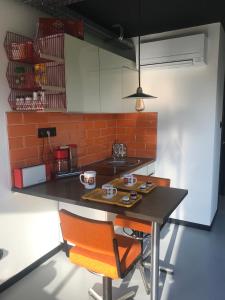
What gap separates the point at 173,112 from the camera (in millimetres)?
3006

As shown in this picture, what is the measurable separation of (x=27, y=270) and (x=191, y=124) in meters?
2.26

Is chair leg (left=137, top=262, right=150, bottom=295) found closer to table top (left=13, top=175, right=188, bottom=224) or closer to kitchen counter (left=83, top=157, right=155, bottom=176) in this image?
table top (left=13, top=175, right=188, bottom=224)

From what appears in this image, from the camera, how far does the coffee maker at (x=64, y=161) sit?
7.38 feet

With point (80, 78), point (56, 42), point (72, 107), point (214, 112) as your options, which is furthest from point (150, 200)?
point (214, 112)

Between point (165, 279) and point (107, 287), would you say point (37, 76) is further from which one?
point (165, 279)

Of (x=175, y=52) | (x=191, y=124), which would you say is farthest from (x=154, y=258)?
(x=175, y=52)

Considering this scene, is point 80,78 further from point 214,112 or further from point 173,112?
point 214,112

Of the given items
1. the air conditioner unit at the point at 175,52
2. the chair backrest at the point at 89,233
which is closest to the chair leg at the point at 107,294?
the chair backrest at the point at 89,233

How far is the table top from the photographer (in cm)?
144

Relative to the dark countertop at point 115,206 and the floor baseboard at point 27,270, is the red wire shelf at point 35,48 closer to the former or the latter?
the dark countertop at point 115,206

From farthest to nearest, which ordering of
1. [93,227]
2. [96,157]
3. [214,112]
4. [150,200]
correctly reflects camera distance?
[96,157], [214,112], [150,200], [93,227]

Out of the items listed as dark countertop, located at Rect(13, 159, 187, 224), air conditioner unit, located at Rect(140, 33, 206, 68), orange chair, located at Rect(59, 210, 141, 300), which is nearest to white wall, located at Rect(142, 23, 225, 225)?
air conditioner unit, located at Rect(140, 33, 206, 68)

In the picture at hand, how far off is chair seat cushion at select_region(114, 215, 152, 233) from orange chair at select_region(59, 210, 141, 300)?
40 cm

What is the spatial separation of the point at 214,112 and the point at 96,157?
1.42 metres
